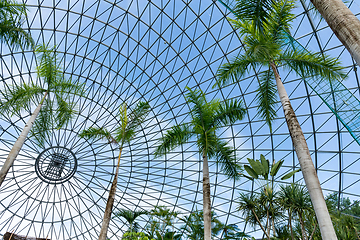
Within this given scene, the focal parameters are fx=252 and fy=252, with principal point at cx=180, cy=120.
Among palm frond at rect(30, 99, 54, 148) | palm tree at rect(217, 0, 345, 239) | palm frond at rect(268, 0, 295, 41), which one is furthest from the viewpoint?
palm frond at rect(30, 99, 54, 148)

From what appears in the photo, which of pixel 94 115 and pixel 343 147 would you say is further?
pixel 94 115

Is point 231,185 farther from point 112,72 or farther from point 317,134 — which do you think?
point 112,72

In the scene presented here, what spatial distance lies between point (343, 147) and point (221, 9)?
1666 cm

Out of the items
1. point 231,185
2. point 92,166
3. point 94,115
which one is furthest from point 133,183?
point 231,185

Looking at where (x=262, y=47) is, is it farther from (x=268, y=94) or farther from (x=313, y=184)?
(x=313, y=184)

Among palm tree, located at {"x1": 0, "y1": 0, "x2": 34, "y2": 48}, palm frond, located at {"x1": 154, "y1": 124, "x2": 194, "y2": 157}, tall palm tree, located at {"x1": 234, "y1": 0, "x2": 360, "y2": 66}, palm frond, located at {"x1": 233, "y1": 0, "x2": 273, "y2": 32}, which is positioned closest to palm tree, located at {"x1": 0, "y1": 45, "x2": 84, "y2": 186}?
palm tree, located at {"x1": 0, "y1": 0, "x2": 34, "y2": 48}

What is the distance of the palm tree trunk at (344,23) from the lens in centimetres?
498

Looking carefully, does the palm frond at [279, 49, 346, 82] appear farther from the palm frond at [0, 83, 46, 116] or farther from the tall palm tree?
the palm frond at [0, 83, 46, 116]

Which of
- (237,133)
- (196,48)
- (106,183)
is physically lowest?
(106,183)

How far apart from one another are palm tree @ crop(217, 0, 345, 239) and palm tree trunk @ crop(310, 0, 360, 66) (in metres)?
3.45

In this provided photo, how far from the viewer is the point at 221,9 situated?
23.9 m

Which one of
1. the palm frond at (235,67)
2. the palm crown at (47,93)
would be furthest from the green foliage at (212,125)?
the palm crown at (47,93)

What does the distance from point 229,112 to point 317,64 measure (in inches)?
242

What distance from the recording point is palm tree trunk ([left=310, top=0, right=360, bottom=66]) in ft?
16.3
